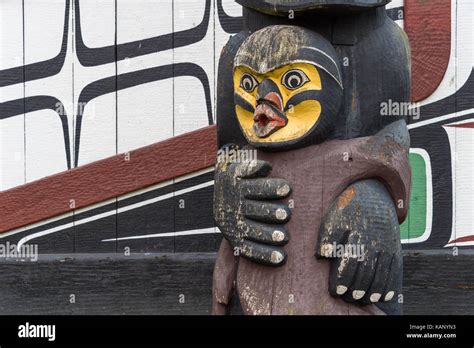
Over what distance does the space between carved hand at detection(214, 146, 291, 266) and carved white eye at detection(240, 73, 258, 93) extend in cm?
29

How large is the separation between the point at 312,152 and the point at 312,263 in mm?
428

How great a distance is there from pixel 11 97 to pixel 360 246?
2.59 metres

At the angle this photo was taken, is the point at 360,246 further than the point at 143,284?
No

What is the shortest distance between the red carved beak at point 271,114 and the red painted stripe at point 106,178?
5.28 ft

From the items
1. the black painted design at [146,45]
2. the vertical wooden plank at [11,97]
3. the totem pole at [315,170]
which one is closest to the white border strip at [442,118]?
the black painted design at [146,45]

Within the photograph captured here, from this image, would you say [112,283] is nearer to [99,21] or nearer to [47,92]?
[47,92]

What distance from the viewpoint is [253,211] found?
3451 millimetres

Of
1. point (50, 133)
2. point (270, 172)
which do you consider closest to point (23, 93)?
point (50, 133)

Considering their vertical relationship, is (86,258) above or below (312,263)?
below

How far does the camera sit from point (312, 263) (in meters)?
3.38

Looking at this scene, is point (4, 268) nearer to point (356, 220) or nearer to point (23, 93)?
point (23, 93)

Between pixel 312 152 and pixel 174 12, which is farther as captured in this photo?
pixel 174 12

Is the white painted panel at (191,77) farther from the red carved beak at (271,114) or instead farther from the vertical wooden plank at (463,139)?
the red carved beak at (271,114)

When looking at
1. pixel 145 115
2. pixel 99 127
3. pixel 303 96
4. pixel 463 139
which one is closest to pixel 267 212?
pixel 303 96
